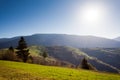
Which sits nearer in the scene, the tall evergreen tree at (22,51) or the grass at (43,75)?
the grass at (43,75)

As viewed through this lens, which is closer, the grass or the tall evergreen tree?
the grass

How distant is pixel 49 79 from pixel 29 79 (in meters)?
2.83

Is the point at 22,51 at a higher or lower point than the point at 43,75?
lower

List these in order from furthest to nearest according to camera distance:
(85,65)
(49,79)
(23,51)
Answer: (23,51) < (85,65) < (49,79)

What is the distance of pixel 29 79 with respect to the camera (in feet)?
69.1

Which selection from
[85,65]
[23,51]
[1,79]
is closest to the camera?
[1,79]

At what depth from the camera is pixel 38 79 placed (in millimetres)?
21359

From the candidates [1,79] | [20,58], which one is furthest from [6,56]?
[1,79]

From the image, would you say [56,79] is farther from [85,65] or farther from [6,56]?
[6,56]

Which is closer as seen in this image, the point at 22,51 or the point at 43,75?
the point at 43,75

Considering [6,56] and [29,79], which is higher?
[29,79]

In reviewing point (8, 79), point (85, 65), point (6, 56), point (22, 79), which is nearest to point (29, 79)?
point (22, 79)

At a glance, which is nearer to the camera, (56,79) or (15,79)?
(15,79)

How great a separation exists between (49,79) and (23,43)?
64.3m
